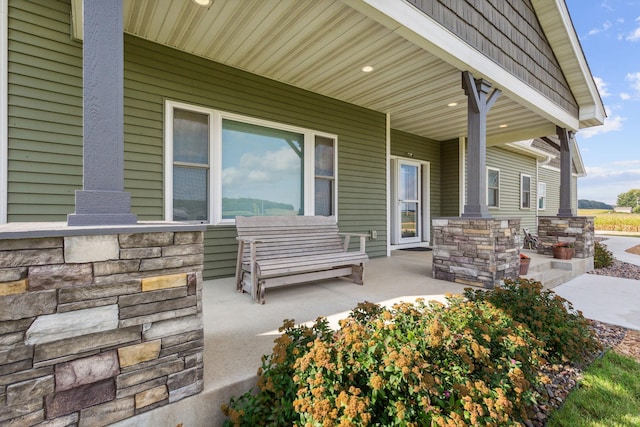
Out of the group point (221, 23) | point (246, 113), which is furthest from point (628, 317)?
point (221, 23)

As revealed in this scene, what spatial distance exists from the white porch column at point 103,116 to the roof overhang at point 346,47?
1.67m

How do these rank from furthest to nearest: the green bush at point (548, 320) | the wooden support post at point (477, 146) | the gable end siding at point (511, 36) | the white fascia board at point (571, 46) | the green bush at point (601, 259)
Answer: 1. the green bush at point (601, 259)
2. the white fascia board at point (571, 46)
3. the wooden support post at point (477, 146)
4. the gable end siding at point (511, 36)
5. the green bush at point (548, 320)

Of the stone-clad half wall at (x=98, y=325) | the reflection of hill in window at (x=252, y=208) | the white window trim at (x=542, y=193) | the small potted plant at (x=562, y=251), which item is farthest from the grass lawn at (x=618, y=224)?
the stone-clad half wall at (x=98, y=325)

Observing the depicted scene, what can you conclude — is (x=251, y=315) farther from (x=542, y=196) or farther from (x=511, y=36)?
(x=542, y=196)

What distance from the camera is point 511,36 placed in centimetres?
447

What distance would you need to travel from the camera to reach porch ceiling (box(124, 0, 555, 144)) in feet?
9.60

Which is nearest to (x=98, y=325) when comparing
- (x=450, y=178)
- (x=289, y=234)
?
(x=289, y=234)

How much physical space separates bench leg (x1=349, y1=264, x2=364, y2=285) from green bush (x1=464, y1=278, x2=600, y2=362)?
4.42 ft

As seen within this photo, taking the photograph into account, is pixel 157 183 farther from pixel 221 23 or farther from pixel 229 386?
pixel 229 386

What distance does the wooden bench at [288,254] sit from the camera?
301 centimetres

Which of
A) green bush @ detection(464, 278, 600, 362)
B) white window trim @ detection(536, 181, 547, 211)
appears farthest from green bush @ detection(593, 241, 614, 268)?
white window trim @ detection(536, 181, 547, 211)

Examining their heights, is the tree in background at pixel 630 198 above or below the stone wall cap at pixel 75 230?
above

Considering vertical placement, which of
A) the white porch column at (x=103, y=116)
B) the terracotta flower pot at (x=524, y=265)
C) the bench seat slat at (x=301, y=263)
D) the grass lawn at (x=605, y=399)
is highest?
the white porch column at (x=103, y=116)

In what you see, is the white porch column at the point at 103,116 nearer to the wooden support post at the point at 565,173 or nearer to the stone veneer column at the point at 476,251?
the stone veneer column at the point at 476,251
